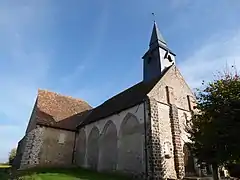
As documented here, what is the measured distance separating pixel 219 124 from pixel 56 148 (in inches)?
726

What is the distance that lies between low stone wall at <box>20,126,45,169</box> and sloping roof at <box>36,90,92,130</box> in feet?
3.92

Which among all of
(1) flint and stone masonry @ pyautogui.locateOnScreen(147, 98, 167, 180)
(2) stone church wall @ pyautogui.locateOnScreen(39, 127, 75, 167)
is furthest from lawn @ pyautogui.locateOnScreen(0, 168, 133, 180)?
(2) stone church wall @ pyautogui.locateOnScreen(39, 127, 75, 167)

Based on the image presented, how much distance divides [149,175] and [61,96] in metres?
20.0

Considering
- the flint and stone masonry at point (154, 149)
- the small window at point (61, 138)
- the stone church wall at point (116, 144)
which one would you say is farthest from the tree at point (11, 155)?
the flint and stone masonry at point (154, 149)

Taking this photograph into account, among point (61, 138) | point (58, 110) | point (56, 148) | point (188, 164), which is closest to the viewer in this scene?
point (188, 164)

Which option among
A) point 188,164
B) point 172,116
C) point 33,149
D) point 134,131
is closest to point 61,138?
point 33,149

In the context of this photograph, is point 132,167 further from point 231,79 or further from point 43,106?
point 43,106

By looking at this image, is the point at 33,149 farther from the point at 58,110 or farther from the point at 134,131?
the point at 134,131

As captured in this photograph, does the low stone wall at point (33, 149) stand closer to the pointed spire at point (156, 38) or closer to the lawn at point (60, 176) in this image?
the lawn at point (60, 176)

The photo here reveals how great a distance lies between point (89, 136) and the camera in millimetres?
24859

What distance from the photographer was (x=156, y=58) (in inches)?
889

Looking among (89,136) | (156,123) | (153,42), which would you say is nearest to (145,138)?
(156,123)

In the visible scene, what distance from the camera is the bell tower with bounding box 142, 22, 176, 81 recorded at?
22.1 metres

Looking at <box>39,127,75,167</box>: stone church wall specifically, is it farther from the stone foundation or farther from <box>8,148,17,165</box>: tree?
<box>8,148,17,165</box>: tree
